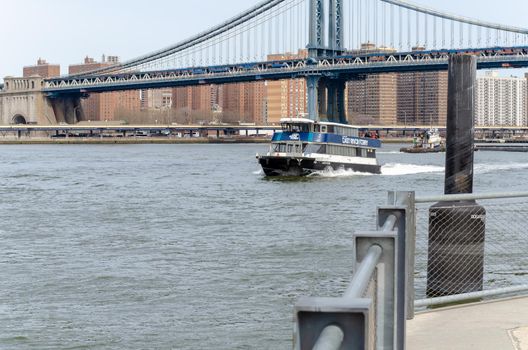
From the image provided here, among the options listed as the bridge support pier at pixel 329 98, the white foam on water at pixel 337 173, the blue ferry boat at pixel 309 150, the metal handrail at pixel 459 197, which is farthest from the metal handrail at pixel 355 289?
the bridge support pier at pixel 329 98

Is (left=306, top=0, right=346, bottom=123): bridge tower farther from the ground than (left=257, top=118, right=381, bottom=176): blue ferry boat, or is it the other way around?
(left=306, top=0, right=346, bottom=123): bridge tower

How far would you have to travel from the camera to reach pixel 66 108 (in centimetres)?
11075

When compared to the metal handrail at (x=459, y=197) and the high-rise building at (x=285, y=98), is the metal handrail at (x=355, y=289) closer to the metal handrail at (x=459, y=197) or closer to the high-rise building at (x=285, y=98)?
the metal handrail at (x=459, y=197)

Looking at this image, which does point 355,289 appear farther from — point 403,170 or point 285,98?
point 285,98

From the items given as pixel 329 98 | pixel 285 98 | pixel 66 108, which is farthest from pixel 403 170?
pixel 285 98

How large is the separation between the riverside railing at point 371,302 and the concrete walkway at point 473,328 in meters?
0.23

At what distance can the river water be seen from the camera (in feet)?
29.8

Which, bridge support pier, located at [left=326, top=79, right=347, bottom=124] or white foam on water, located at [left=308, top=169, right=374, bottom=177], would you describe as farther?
bridge support pier, located at [left=326, top=79, right=347, bottom=124]

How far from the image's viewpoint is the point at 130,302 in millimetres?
10430

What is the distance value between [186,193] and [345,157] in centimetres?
1095

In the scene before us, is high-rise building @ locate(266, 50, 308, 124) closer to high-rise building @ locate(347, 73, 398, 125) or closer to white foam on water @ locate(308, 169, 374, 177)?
high-rise building @ locate(347, 73, 398, 125)

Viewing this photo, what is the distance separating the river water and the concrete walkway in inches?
111

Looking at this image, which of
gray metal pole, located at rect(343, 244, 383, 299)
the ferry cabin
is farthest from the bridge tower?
gray metal pole, located at rect(343, 244, 383, 299)

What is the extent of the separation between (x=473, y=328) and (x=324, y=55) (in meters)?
79.1
